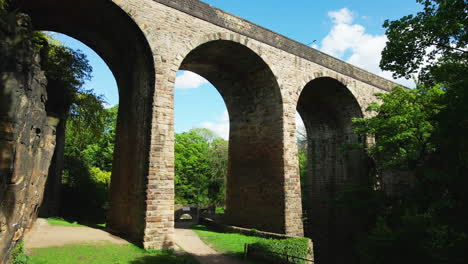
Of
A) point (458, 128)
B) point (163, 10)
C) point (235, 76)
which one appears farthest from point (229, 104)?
point (458, 128)

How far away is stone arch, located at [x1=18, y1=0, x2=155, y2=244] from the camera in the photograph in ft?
31.9

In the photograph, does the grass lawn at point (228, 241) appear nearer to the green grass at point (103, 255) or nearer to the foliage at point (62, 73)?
the green grass at point (103, 255)

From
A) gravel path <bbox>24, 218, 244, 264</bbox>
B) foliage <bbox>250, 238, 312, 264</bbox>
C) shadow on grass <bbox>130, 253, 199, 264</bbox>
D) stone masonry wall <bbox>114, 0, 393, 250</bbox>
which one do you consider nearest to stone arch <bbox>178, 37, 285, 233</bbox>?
stone masonry wall <bbox>114, 0, 393, 250</bbox>

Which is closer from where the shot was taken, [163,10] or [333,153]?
[163,10]

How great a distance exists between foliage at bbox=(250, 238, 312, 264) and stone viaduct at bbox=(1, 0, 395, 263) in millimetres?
1424

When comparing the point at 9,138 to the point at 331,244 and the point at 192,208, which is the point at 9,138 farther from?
the point at 192,208

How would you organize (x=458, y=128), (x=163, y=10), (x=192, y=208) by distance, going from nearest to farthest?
(x=458, y=128) → (x=163, y=10) → (x=192, y=208)

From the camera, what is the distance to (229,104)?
15547mm

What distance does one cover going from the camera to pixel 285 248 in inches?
393

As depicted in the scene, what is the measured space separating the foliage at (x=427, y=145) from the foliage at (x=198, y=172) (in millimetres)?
22193

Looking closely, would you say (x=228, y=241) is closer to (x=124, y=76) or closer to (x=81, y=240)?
(x=81, y=240)

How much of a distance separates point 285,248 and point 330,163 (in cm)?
970

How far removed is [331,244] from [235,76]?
1039cm

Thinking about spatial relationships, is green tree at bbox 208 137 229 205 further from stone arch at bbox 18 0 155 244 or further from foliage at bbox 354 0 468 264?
foliage at bbox 354 0 468 264
